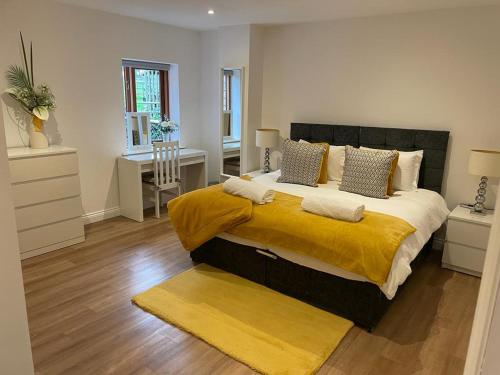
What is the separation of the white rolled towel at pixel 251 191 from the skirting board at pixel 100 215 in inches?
78.2

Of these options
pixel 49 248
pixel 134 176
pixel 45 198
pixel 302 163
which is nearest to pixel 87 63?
pixel 134 176

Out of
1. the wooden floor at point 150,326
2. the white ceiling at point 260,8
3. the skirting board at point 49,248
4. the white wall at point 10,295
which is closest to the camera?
the white wall at point 10,295

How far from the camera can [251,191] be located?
2975 millimetres

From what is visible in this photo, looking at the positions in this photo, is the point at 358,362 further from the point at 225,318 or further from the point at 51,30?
the point at 51,30

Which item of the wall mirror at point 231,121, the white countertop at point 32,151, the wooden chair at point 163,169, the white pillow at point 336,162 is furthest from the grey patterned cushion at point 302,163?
the white countertop at point 32,151

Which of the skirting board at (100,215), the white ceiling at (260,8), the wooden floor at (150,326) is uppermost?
the white ceiling at (260,8)

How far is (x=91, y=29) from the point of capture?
12.8 feet

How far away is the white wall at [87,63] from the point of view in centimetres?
345

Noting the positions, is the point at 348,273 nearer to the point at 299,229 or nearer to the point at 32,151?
the point at 299,229

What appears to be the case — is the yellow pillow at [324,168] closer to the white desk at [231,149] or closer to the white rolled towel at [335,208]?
the white rolled towel at [335,208]

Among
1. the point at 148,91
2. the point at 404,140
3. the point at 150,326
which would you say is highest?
the point at 148,91

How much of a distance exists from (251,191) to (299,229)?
0.60 meters

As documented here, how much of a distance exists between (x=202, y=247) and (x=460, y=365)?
2.06 m

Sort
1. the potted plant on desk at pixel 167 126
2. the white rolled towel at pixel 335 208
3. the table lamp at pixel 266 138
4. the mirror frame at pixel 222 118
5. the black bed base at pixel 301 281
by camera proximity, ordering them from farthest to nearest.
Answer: the potted plant on desk at pixel 167 126 < the mirror frame at pixel 222 118 < the table lamp at pixel 266 138 < the white rolled towel at pixel 335 208 < the black bed base at pixel 301 281
